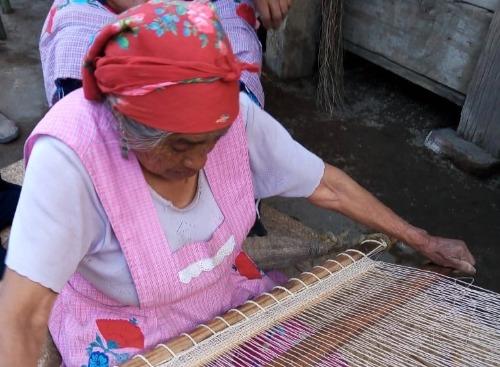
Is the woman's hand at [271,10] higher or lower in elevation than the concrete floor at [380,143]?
higher

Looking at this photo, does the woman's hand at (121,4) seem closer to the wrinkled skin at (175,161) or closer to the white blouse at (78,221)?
the white blouse at (78,221)

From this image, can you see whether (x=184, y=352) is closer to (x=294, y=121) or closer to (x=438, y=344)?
(x=438, y=344)

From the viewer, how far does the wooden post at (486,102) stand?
3094mm

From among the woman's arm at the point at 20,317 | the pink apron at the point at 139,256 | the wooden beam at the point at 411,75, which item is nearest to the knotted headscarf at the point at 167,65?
the pink apron at the point at 139,256

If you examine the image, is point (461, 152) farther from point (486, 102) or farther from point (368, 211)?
point (368, 211)

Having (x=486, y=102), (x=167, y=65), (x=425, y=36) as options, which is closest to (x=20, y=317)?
(x=167, y=65)

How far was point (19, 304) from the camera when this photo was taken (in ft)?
3.52

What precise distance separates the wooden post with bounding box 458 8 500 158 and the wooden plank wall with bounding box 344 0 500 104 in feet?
0.36

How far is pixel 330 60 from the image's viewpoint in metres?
3.85

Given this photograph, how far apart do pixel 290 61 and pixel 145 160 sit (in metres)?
3.12

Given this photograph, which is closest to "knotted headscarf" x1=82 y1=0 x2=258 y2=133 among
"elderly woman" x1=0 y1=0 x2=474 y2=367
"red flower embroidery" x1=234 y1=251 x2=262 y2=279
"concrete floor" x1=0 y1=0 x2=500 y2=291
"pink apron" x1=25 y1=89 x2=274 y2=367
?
"elderly woman" x1=0 y1=0 x2=474 y2=367

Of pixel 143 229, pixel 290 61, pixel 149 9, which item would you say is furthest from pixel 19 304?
pixel 290 61

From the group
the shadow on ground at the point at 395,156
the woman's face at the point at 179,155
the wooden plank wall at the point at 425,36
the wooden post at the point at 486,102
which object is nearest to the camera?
the woman's face at the point at 179,155

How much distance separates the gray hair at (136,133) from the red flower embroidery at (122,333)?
0.46m
